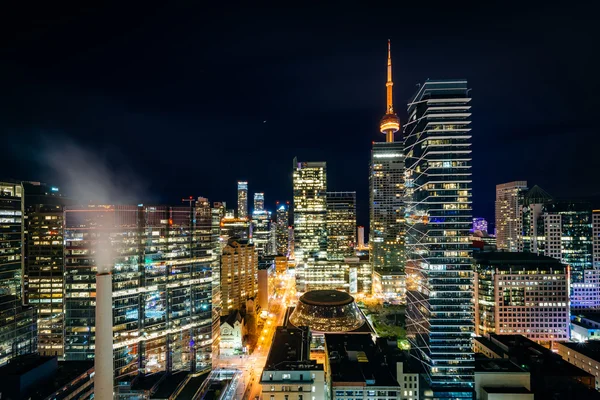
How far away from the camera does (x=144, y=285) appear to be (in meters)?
58.8

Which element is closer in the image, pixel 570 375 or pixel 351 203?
pixel 570 375

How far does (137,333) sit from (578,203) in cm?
13826

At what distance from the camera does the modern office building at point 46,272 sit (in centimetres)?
6388

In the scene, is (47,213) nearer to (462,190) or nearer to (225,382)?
(225,382)

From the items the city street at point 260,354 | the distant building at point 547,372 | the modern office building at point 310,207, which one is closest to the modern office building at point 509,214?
the modern office building at point 310,207

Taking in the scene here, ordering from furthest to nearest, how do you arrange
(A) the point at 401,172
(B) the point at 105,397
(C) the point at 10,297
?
1. (A) the point at 401,172
2. (C) the point at 10,297
3. (B) the point at 105,397

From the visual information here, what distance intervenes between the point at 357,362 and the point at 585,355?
4593cm

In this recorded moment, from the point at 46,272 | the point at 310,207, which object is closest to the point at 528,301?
the point at 310,207

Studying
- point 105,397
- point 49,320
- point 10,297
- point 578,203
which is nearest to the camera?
point 105,397

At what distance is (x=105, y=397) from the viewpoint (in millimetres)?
31047

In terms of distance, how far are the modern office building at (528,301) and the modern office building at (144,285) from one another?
68020 mm

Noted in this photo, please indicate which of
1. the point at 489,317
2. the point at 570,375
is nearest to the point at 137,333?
the point at 570,375

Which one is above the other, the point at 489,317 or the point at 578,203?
the point at 578,203

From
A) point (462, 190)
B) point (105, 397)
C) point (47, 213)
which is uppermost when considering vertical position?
point (462, 190)
